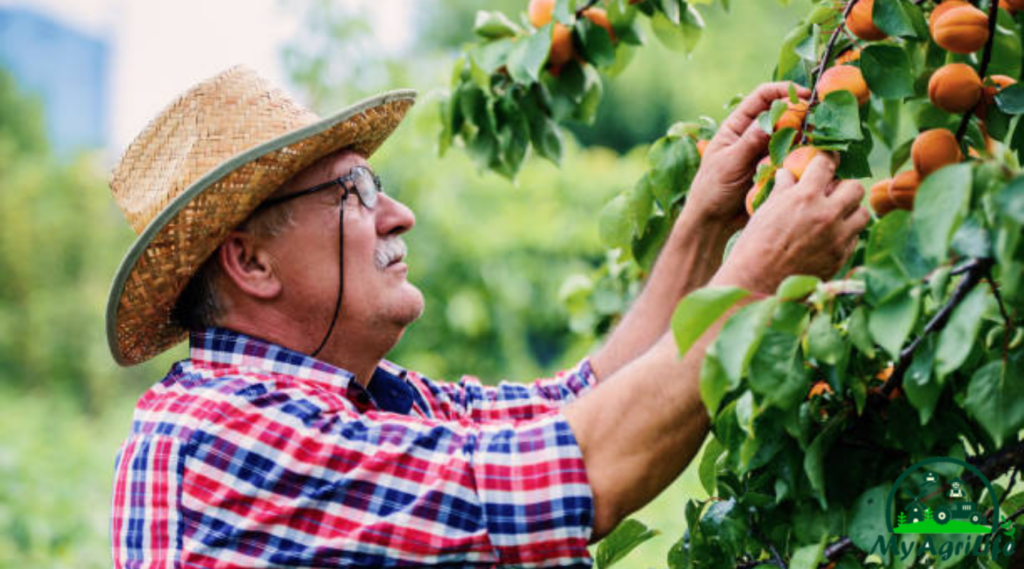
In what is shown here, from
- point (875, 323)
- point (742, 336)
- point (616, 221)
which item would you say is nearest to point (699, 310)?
point (742, 336)

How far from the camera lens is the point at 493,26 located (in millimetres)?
2100

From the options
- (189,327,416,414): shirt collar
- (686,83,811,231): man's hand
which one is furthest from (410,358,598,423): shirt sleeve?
(686,83,811,231): man's hand

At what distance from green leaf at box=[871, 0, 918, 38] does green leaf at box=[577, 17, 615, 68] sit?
72cm

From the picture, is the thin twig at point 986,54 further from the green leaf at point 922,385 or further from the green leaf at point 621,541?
the green leaf at point 621,541

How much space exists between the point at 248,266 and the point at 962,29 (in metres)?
1.13

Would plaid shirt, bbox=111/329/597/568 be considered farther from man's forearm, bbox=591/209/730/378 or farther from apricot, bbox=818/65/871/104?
apricot, bbox=818/65/871/104

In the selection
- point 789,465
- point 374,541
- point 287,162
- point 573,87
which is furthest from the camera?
point 573,87

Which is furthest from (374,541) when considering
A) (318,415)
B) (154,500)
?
(154,500)

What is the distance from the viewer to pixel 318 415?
150 cm

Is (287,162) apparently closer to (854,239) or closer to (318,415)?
(318,415)

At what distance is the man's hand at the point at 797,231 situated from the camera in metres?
1.27

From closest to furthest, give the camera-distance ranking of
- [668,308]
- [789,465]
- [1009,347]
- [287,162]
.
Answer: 1. [1009,347]
2. [789,465]
3. [287,162]
4. [668,308]

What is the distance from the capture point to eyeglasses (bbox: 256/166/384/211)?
1.76 meters

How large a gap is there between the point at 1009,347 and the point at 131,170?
1.44 m
